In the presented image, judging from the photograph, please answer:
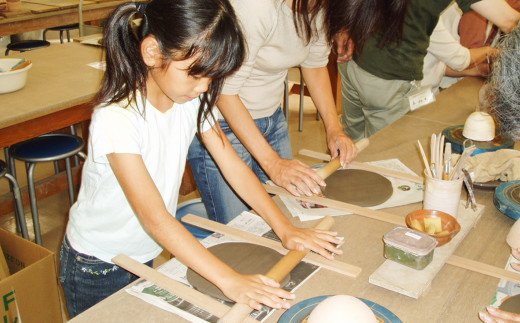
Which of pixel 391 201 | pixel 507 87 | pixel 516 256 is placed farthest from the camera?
pixel 391 201

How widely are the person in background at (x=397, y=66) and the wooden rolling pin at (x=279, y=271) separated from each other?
1.02 m

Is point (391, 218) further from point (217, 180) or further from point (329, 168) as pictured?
point (217, 180)

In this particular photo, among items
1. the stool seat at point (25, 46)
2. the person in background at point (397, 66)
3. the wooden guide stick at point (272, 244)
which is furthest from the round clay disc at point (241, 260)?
the stool seat at point (25, 46)

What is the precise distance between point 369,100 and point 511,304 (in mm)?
1291

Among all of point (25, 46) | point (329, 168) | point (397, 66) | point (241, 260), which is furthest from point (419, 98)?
point (25, 46)

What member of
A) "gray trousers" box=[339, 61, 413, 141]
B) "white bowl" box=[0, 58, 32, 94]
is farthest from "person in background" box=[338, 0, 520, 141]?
"white bowl" box=[0, 58, 32, 94]

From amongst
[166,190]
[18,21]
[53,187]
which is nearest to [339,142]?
[166,190]

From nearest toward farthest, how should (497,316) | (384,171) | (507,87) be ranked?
(497,316) → (507,87) → (384,171)

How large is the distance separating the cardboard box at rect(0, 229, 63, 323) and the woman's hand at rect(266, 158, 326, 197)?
0.74 metres

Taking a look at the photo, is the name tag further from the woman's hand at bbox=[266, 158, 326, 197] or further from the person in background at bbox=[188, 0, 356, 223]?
the woman's hand at bbox=[266, 158, 326, 197]

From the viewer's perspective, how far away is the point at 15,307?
167cm

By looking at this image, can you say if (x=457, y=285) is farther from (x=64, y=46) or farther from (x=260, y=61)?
(x=64, y=46)

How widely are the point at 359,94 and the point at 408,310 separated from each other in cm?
136

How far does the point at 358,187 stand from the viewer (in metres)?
1.51
